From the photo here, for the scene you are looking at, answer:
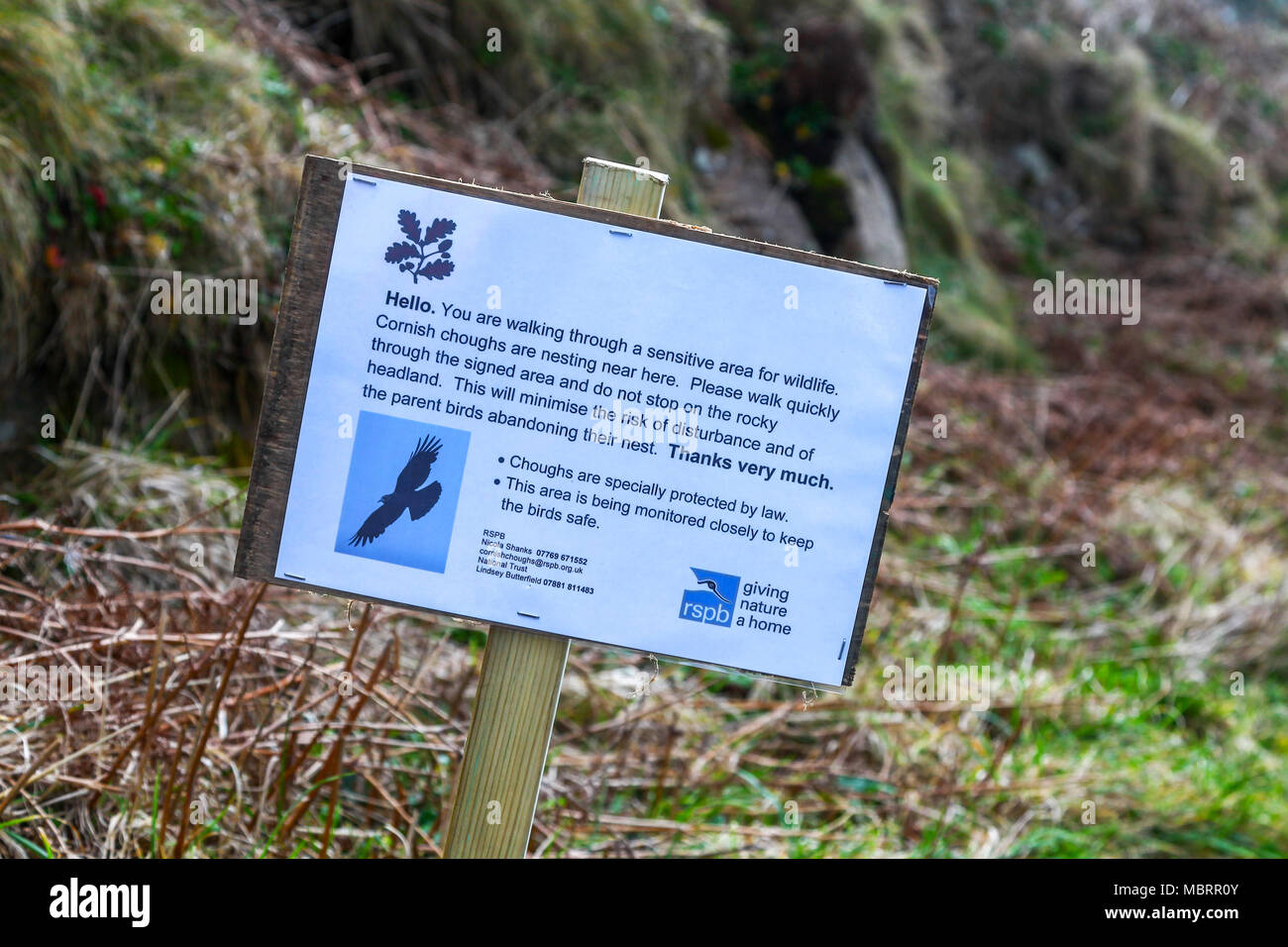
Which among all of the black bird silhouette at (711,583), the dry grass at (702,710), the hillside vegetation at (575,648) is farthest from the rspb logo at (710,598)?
the hillside vegetation at (575,648)

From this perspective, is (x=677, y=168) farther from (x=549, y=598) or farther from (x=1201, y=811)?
(x=549, y=598)

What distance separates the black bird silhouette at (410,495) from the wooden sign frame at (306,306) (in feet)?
0.39

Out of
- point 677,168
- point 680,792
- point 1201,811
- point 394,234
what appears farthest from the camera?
point 677,168

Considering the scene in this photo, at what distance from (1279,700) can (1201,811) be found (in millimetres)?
1799

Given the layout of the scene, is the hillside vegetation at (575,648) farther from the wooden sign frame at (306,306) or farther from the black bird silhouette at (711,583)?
the black bird silhouette at (711,583)

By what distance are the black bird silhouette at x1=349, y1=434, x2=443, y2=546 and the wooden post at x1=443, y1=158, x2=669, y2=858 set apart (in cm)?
25

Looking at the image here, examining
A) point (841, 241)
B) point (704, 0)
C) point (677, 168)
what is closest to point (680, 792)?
point (677, 168)

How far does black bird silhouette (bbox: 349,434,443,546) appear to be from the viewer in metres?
1.68

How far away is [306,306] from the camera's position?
1.67 metres

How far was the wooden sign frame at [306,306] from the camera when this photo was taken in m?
1.65

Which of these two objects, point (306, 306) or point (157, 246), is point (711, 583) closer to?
point (306, 306)

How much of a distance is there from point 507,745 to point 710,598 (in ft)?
1.40

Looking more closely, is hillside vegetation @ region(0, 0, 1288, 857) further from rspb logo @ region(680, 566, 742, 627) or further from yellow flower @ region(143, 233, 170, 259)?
rspb logo @ region(680, 566, 742, 627)
